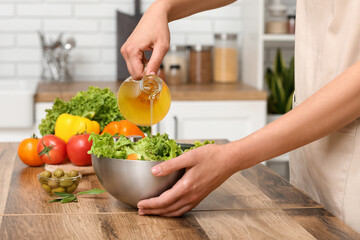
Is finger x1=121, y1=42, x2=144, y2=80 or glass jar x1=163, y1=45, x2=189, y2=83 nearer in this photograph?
finger x1=121, y1=42, x2=144, y2=80

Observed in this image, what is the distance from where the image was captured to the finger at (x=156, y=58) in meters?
1.25

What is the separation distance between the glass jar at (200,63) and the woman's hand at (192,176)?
2.27 metres

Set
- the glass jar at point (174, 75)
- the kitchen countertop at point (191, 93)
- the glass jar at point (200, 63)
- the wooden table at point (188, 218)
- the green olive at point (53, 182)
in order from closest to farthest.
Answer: the wooden table at point (188, 218) → the green olive at point (53, 182) → the kitchen countertop at point (191, 93) → the glass jar at point (174, 75) → the glass jar at point (200, 63)

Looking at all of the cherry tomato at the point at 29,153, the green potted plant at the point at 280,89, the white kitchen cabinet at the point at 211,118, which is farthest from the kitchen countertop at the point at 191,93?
the cherry tomato at the point at 29,153

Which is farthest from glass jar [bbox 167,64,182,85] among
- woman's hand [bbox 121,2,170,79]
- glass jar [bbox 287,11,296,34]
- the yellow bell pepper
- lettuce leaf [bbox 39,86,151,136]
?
woman's hand [bbox 121,2,170,79]

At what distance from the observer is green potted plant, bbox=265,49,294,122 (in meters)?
3.04

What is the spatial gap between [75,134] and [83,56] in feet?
6.30

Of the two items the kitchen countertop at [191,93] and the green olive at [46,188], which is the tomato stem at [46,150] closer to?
the green olive at [46,188]

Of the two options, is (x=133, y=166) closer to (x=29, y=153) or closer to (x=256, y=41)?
(x=29, y=153)

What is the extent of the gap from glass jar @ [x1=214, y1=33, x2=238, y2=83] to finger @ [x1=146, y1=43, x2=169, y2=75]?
198 centimetres

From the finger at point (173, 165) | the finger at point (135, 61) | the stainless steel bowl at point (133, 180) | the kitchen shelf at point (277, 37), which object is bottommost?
the stainless steel bowl at point (133, 180)

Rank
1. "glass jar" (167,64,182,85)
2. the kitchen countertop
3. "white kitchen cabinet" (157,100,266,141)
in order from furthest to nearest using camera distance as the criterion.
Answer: "glass jar" (167,64,182,85) < "white kitchen cabinet" (157,100,266,141) < the kitchen countertop

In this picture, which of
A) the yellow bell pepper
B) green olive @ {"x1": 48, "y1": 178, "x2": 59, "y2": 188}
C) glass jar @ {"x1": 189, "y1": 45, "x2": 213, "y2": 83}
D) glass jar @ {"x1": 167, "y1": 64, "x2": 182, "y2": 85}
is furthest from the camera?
glass jar @ {"x1": 189, "y1": 45, "x2": 213, "y2": 83}

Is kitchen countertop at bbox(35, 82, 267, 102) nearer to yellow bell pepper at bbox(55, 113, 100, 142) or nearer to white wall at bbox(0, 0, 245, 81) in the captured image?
white wall at bbox(0, 0, 245, 81)
